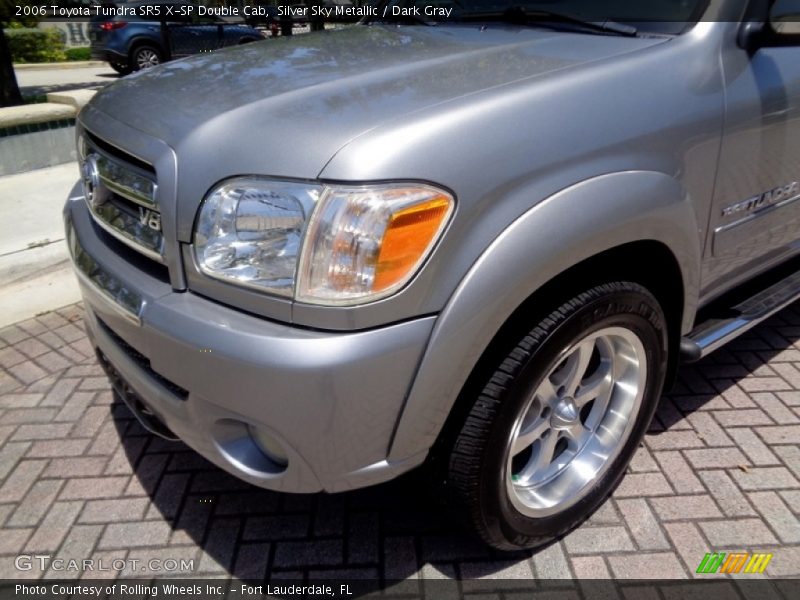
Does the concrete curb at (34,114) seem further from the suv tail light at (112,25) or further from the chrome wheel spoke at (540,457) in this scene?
the suv tail light at (112,25)

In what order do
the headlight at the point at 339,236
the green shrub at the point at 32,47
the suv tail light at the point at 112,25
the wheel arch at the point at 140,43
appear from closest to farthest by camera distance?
the headlight at the point at 339,236
the suv tail light at the point at 112,25
the wheel arch at the point at 140,43
the green shrub at the point at 32,47

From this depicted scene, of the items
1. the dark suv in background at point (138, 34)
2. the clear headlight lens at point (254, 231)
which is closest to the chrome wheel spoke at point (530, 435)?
the clear headlight lens at point (254, 231)

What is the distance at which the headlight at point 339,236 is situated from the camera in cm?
146

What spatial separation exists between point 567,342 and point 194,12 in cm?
1165

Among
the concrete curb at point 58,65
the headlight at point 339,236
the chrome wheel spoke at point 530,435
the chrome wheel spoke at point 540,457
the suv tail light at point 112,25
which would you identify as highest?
the headlight at point 339,236

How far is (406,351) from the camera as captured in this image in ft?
4.96

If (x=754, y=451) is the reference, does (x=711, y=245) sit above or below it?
above

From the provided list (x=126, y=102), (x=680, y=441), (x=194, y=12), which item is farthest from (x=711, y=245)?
(x=194, y=12)

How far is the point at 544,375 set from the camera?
183 centimetres

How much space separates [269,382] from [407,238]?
1.51 feet

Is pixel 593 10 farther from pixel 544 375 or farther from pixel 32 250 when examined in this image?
pixel 32 250

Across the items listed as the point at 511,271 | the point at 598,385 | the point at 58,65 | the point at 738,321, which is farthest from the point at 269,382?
the point at 58,65

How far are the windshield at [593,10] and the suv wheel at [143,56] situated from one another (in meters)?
12.2

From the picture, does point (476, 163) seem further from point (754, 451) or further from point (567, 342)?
point (754, 451)
